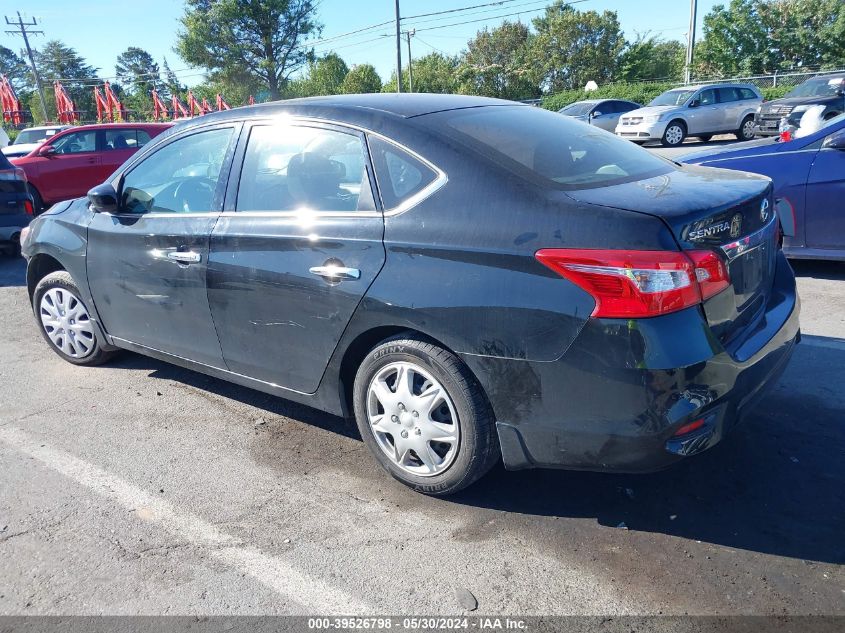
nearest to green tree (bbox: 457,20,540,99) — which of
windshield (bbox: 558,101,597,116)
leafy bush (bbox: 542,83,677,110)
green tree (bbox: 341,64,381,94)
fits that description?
green tree (bbox: 341,64,381,94)

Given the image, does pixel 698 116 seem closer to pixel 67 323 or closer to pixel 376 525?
pixel 67 323

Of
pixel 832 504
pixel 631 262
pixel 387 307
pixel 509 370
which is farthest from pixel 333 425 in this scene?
pixel 832 504

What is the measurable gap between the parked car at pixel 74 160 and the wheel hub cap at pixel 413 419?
1175 centimetres

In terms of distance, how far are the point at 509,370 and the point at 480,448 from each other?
395 millimetres

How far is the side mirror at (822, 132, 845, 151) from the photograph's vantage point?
5.91 meters

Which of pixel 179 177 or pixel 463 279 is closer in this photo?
pixel 463 279

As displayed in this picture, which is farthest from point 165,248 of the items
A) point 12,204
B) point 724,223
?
point 12,204

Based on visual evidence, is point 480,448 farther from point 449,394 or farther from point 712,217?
point 712,217

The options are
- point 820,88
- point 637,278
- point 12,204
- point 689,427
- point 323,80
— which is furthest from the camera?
point 323,80

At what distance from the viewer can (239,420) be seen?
4.10 meters

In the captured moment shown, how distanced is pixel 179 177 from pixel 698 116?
64.0 ft

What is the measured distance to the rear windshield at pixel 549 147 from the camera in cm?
300

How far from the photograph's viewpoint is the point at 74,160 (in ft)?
43.3

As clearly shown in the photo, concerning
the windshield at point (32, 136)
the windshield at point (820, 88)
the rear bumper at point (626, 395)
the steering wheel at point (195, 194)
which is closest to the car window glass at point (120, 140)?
the windshield at point (32, 136)
